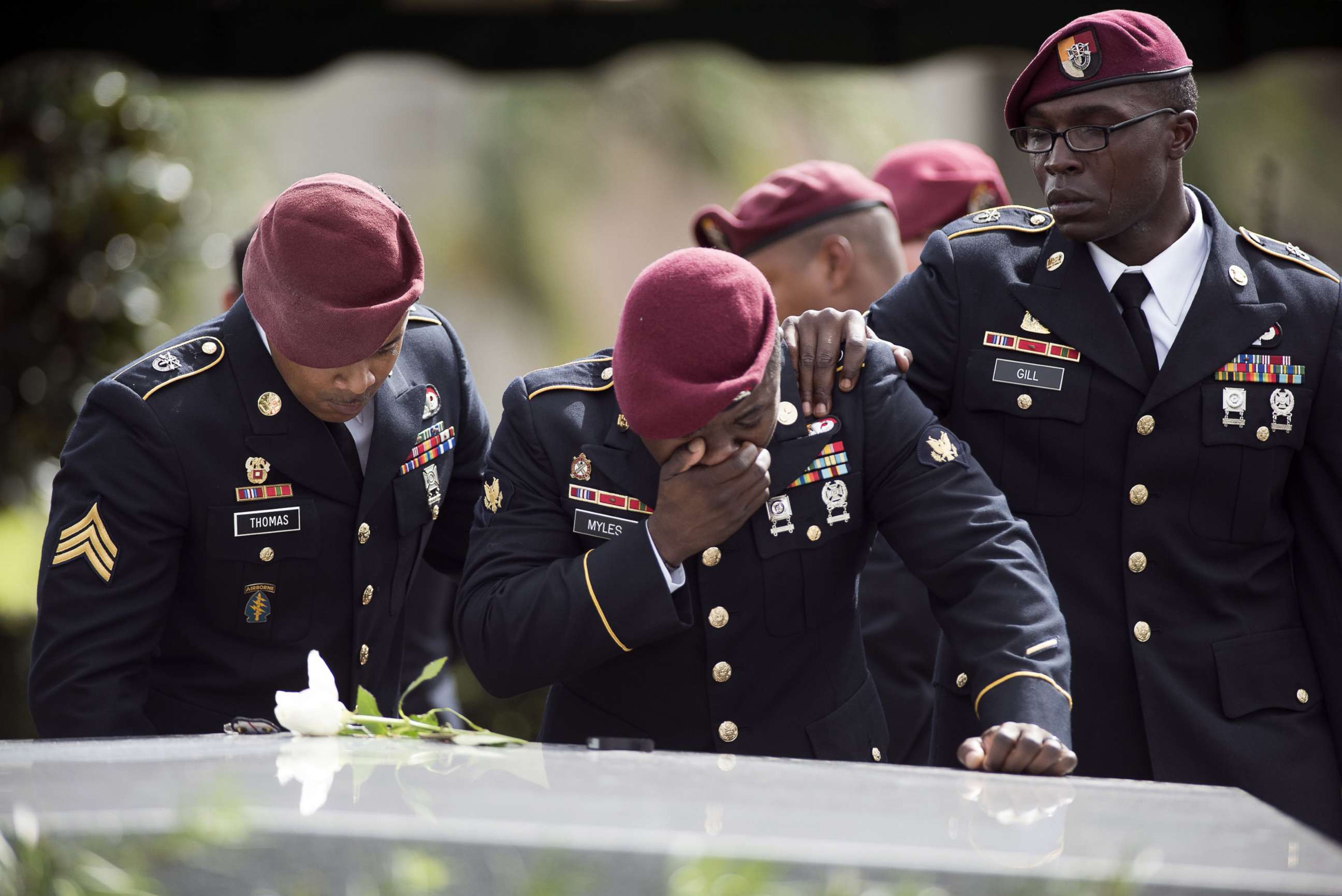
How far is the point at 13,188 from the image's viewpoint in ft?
30.7

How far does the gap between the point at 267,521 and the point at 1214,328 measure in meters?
1.87

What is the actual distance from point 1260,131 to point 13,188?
28.2ft

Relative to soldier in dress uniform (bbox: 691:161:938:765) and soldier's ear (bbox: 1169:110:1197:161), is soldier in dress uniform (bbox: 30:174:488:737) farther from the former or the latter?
soldier's ear (bbox: 1169:110:1197:161)

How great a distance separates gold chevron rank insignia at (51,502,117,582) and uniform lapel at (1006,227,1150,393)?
180 cm

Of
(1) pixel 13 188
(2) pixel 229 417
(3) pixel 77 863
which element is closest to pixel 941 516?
(2) pixel 229 417

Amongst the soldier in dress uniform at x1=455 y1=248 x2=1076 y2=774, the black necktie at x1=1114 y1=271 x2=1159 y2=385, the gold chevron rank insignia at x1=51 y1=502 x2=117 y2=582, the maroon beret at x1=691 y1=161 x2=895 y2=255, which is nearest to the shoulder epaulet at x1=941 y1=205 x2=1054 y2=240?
the black necktie at x1=1114 y1=271 x2=1159 y2=385

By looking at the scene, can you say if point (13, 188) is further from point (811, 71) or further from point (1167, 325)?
point (1167, 325)

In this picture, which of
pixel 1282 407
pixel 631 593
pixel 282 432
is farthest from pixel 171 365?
pixel 1282 407

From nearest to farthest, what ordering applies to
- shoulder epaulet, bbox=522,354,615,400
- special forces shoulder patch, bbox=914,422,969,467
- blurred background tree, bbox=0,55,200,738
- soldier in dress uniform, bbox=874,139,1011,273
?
special forces shoulder patch, bbox=914,422,969,467, shoulder epaulet, bbox=522,354,615,400, soldier in dress uniform, bbox=874,139,1011,273, blurred background tree, bbox=0,55,200,738

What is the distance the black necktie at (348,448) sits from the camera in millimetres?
3215

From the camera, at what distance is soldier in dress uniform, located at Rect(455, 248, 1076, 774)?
2.62 meters

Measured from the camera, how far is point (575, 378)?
3008 millimetres

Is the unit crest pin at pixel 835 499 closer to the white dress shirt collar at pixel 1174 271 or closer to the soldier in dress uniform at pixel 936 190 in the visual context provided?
the white dress shirt collar at pixel 1174 271

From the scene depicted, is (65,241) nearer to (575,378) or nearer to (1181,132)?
(575,378)
